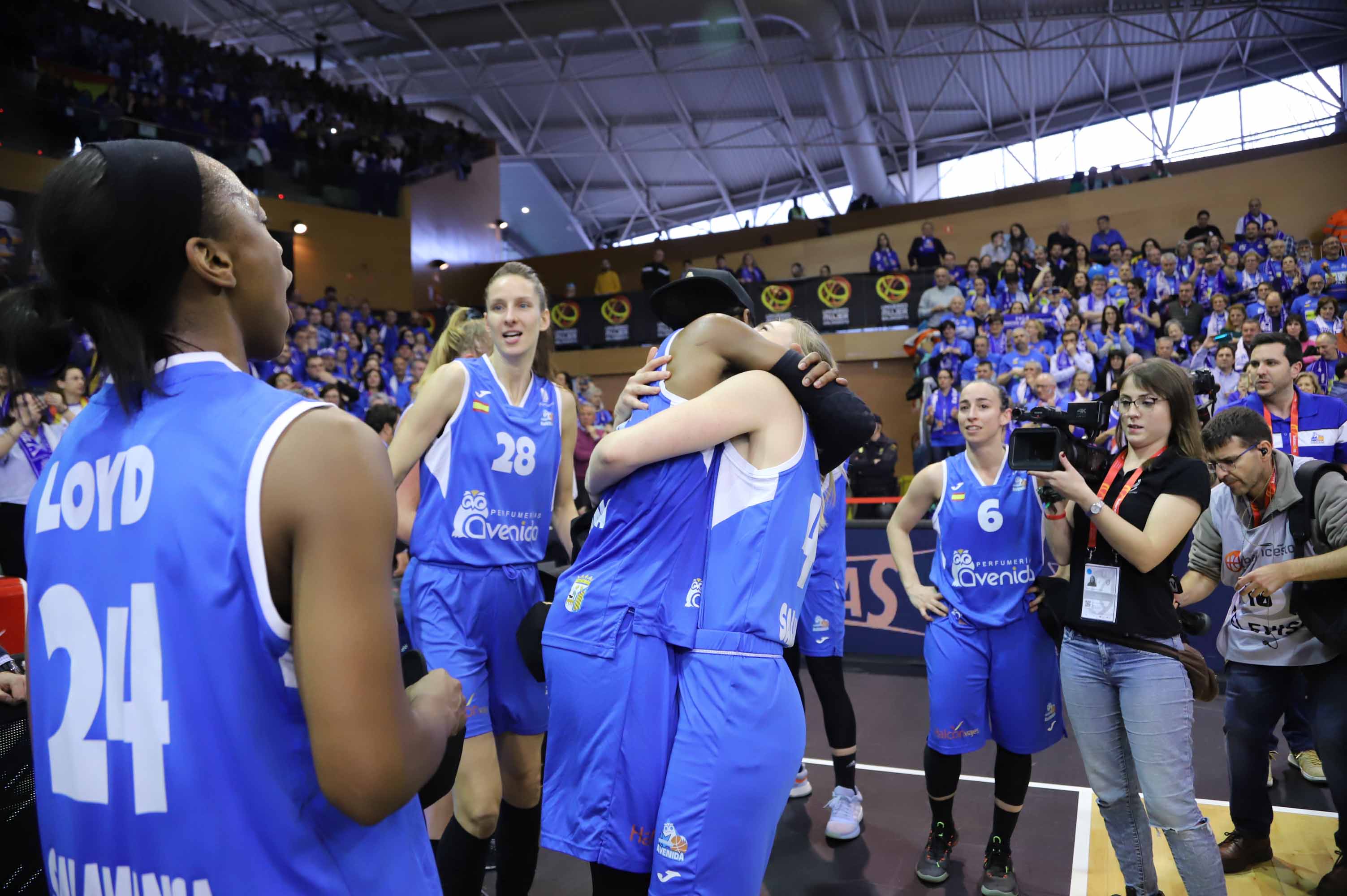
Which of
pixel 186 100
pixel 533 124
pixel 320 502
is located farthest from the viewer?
pixel 533 124

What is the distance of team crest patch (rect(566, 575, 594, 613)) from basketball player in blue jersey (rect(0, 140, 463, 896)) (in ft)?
2.90

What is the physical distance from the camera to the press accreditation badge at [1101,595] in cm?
316

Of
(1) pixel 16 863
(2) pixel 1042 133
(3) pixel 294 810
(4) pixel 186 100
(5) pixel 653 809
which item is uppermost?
(2) pixel 1042 133

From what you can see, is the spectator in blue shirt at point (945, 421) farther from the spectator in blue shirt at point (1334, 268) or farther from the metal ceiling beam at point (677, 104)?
the metal ceiling beam at point (677, 104)

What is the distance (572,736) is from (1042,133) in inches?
1021

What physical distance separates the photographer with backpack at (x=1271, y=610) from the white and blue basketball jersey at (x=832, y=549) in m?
1.59

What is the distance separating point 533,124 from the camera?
1023 inches

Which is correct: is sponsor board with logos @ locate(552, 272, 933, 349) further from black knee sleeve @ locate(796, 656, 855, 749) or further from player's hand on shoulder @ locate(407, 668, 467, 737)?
player's hand on shoulder @ locate(407, 668, 467, 737)

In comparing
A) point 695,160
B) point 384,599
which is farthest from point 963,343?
point 695,160

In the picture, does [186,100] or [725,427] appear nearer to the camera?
[725,427]

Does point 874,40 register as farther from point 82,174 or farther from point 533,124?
point 82,174

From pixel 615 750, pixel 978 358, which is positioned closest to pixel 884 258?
pixel 978 358

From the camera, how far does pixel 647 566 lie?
2.05 m

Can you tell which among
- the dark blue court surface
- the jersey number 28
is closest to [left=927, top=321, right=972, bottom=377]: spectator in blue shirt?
the dark blue court surface
